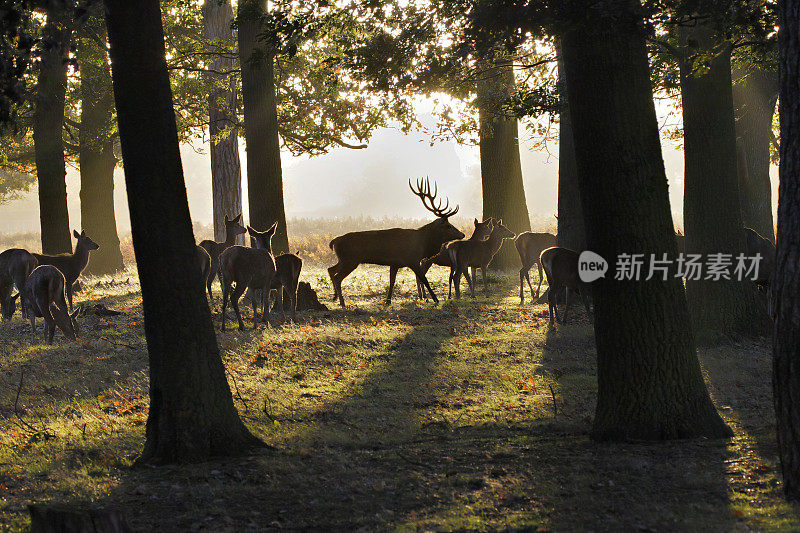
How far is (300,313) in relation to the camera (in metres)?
15.6

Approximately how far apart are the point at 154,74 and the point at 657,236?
15.2 feet

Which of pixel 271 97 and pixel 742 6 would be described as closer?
pixel 742 6

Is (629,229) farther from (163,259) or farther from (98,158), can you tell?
(98,158)

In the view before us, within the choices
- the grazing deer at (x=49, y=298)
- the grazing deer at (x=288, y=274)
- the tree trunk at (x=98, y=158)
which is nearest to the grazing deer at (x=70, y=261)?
the grazing deer at (x=49, y=298)

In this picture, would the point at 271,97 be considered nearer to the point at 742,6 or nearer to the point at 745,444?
the point at 742,6

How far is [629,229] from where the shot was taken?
718 cm

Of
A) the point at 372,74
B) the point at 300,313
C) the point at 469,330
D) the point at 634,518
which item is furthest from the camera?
the point at 300,313

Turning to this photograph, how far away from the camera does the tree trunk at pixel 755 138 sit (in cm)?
2031

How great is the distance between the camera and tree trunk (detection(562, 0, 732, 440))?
7113 millimetres

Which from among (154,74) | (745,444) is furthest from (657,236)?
(154,74)

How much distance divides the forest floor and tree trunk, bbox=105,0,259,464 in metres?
0.36

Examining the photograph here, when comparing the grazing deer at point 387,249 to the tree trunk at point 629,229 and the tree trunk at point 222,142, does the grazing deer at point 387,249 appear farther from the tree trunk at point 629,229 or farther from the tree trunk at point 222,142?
the tree trunk at point 629,229

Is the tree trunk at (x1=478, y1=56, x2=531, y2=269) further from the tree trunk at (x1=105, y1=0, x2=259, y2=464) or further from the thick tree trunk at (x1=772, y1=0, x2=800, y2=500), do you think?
the thick tree trunk at (x1=772, y1=0, x2=800, y2=500)

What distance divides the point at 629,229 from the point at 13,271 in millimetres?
12292
